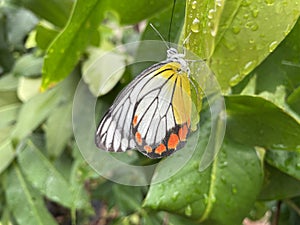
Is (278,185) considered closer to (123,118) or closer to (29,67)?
(123,118)

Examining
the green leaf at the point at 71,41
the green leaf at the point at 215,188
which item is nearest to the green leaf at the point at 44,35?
the green leaf at the point at 71,41

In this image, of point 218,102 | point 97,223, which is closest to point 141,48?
point 218,102

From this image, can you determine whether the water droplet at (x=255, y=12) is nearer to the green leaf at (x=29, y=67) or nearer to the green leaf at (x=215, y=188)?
the green leaf at (x=215, y=188)

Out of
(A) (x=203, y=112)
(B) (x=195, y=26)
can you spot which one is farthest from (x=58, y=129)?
(B) (x=195, y=26)

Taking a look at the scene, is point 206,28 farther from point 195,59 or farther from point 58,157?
point 58,157

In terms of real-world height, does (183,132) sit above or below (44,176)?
above
